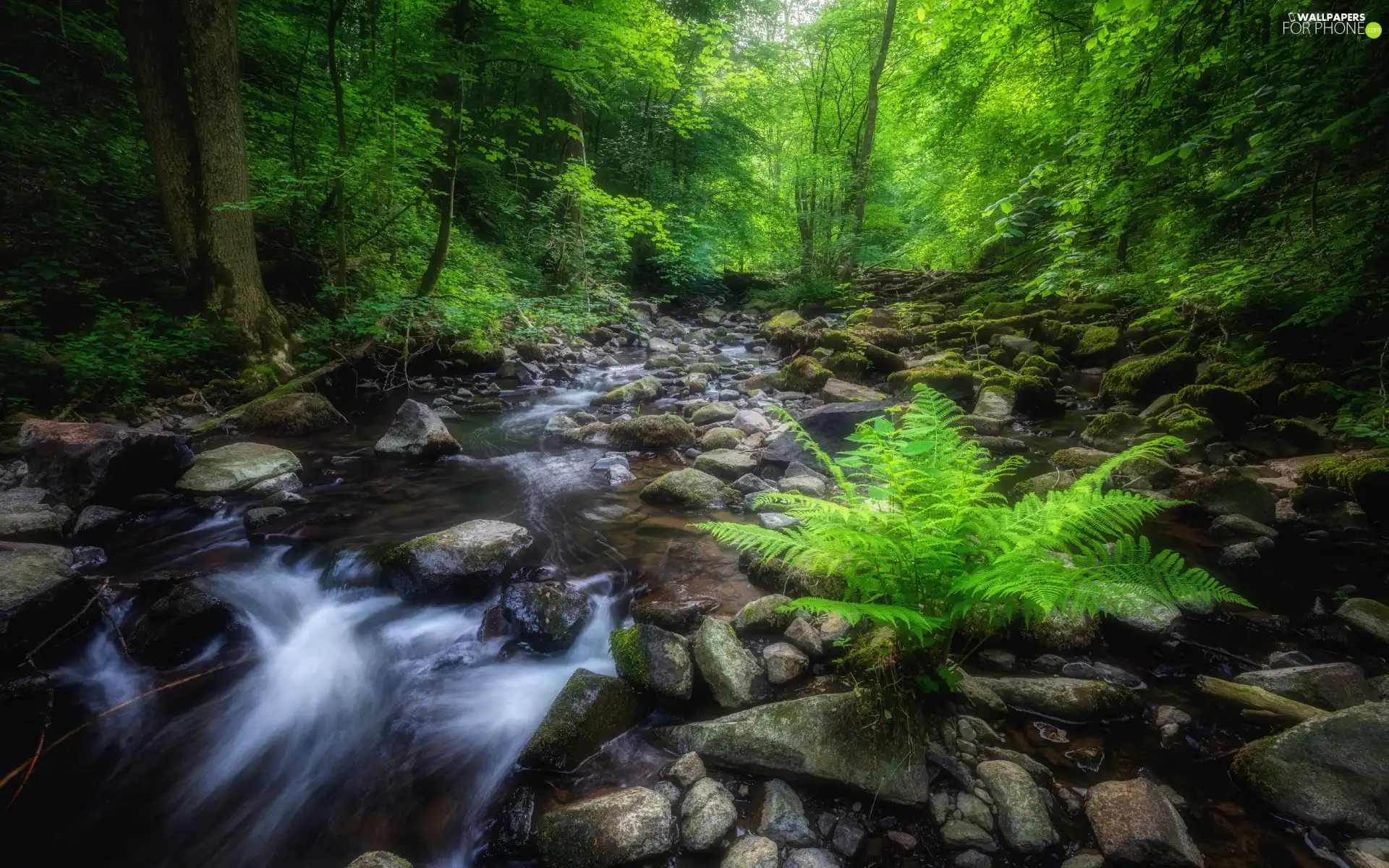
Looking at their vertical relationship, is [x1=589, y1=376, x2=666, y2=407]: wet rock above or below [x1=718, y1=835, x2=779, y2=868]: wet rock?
above

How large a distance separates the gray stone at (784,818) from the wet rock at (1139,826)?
1.07m

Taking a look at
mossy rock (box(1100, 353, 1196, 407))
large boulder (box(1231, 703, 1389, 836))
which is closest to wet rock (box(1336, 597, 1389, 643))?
large boulder (box(1231, 703, 1389, 836))

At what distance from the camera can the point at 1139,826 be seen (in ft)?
6.13

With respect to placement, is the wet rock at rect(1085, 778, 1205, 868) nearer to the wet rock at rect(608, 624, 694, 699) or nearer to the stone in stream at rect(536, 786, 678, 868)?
the stone in stream at rect(536, 786, 678, 868)

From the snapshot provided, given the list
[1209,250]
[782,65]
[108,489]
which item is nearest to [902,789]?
[108,489]

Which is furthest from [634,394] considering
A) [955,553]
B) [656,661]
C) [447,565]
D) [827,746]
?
[827,746]

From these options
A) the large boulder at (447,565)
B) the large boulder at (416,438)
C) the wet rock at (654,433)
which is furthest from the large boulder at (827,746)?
the large boulder at (416,438)

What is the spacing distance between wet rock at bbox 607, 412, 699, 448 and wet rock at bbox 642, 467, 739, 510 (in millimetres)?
1583

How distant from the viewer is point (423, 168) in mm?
9523

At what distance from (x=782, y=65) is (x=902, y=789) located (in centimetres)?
2512

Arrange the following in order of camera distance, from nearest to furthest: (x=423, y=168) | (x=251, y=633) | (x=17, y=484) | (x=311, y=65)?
Answer: (x=251, y=633) < (x=17, y=484) < (x=311, y=65) < (x=423, y=168)

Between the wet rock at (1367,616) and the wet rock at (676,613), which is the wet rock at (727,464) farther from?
the wet rock at (1367,616)

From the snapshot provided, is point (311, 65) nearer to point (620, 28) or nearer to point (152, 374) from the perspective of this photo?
point (620, 28)

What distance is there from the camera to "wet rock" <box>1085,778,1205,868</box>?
1807 mm
